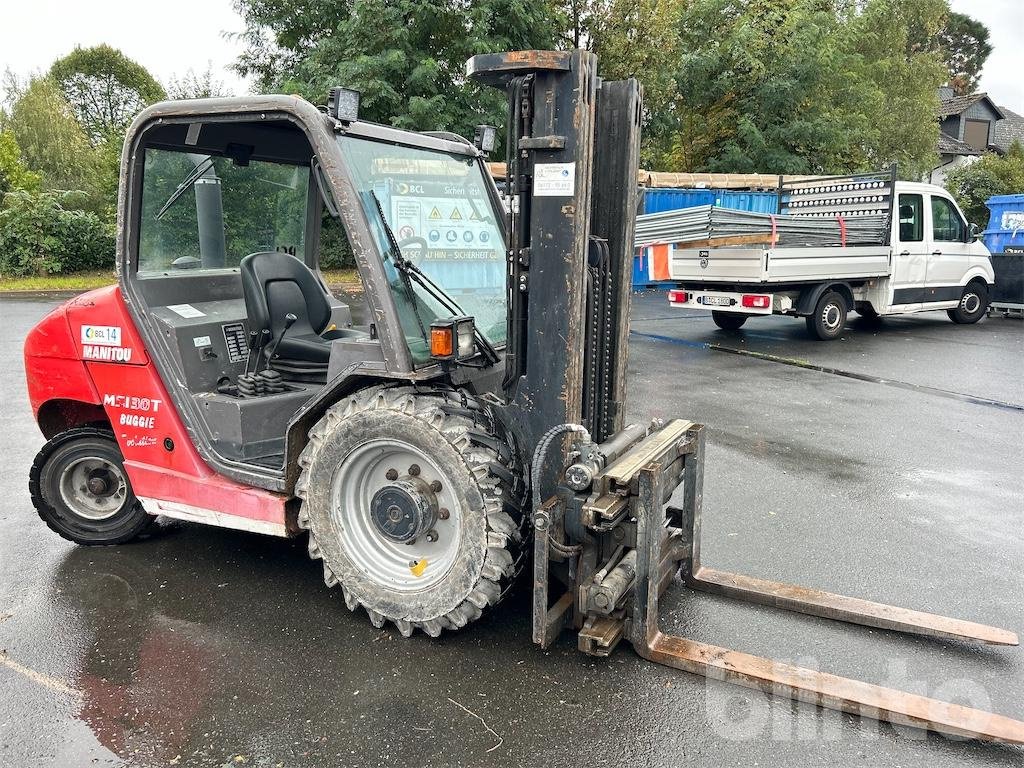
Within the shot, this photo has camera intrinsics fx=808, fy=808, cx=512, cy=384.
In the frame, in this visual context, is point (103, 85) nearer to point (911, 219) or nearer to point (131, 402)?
point (911, 219)

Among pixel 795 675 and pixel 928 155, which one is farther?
pixel 928 155

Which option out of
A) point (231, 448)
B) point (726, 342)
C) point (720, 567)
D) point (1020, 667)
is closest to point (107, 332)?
point (231, 448)

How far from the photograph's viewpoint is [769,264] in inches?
488

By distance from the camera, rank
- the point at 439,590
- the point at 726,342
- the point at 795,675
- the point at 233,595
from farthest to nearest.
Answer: the point at 726,342 → the point at 233,595 → the point at 439,590 → the point at 795,675

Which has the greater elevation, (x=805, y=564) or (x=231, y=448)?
(x=231, y=448)

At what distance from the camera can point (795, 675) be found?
3.29 m

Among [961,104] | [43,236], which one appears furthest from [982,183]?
[43,236]

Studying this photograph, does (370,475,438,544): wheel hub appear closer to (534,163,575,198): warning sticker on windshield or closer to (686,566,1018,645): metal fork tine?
(534,163,575,198): warning sticker on windshield

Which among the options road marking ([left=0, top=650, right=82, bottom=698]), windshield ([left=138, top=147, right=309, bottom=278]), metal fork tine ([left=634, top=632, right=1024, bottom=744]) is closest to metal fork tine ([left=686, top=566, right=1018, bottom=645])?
metal fork tine ([left=634, top=632, right=1024, bottom=744])

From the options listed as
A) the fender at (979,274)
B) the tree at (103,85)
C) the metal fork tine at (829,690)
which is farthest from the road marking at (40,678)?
the tree at (103,85)

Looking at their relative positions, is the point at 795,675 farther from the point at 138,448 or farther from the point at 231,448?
the point at 138,448

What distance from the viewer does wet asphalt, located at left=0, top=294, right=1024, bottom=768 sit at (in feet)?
9.87

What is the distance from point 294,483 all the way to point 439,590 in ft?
2.96

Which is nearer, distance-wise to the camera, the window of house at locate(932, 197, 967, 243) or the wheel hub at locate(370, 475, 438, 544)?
the wheel hub at locate(370, 475, 438, 544)
